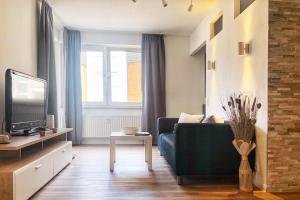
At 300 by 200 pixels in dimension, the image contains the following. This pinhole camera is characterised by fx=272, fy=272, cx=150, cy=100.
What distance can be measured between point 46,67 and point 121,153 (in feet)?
6.55

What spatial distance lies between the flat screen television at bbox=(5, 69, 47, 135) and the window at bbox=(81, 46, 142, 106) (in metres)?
2.35

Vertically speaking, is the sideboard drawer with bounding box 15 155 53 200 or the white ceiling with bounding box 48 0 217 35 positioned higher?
the white ceiling with bounding box 48 0 217 35

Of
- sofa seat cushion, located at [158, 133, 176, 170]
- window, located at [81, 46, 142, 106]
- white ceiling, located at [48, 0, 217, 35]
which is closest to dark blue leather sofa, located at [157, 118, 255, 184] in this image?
sofa seat cushion, located at [158, 133, 176, 170]

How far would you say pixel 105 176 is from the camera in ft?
11.0

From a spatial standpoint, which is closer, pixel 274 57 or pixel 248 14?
pixel 274 57

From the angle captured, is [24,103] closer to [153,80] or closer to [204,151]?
[204,151]

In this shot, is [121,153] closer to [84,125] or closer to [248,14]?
[84,125]

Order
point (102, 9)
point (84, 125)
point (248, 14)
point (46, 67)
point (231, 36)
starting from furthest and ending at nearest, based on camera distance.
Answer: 1. point (84, 125)
2. point (102, 9)
3. point (46, 67)
4. point (231, 36)
5. point (248, 14)

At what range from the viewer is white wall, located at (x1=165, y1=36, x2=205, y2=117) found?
248 inches

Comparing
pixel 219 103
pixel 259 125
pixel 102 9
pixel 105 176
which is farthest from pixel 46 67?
pixel 259 125

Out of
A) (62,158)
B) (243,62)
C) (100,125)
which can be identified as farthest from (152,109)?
(243,62)

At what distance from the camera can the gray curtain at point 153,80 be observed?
19.9ft

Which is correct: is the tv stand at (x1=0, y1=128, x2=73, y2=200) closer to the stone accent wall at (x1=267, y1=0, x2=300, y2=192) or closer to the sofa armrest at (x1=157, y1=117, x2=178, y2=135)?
the sofa armrest at (x1=157, y1=117, x2=178, y2=135)

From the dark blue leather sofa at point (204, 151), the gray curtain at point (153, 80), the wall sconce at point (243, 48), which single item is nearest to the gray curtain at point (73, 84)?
the gray curtain at point (153, 80)
